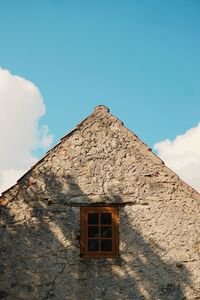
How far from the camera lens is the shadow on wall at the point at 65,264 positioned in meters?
8.83

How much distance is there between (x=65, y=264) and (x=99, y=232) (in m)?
1.05

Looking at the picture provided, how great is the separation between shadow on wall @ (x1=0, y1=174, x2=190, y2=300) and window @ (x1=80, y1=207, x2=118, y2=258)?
14 cm

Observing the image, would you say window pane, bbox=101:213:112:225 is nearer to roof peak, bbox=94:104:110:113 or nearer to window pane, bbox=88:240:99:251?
window pane, bbox=88:240:99:251

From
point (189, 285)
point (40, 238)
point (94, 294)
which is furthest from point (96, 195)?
point (189, 285)

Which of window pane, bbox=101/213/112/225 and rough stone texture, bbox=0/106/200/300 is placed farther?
window pane, bbox=101/213/112/225

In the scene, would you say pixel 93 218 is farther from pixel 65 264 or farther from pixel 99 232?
pixel 65 264

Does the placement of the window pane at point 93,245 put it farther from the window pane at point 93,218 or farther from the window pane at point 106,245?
the window pane at point 93,218

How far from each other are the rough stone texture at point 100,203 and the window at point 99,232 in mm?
159

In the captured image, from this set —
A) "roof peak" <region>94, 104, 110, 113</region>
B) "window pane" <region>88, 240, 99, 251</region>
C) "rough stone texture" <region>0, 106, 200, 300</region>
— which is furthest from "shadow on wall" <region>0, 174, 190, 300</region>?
"roof peak" <region>94, 104, 110, 113</region>

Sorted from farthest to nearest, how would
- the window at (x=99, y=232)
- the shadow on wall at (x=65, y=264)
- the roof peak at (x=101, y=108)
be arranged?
the roof peak at (x=101, y=108) < the window at (x=99, y=232) < the shadow on wall at (x=65, y=264)

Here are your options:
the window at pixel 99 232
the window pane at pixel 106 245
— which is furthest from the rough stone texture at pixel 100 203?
the window pane at pixel 106 245

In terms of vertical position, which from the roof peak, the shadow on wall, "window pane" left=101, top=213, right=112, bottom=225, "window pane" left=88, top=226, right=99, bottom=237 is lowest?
the shadow on wall

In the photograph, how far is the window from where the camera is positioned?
30.1 ft

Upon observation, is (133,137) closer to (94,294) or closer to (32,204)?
(32,204)
